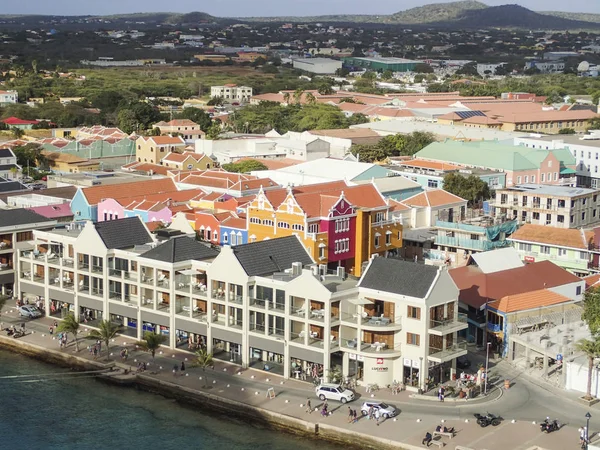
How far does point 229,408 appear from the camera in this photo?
29.7 metres

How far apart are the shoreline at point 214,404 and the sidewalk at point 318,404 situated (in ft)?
0.48

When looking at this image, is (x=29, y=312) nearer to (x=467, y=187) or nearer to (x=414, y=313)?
(x=414, y=313)

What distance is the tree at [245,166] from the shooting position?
60031mm

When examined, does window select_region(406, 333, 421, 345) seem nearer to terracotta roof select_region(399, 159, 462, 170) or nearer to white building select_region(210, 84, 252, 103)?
terracotta roof select_region(399, 159, 462, 170)

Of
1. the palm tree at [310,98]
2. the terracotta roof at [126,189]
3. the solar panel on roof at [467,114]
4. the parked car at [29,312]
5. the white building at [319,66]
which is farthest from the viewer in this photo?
the white building at [319,66]

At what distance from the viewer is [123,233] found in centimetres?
3675

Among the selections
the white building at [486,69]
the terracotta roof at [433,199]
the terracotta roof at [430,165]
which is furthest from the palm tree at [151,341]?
the white building at [486,69]

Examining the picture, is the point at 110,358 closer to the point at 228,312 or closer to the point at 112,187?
the point at 228,312

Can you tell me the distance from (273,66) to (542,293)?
135m

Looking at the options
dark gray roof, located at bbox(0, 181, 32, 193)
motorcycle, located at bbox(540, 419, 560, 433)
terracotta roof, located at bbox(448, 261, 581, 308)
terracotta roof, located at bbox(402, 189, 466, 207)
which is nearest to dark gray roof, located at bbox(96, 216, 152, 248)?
terracotta roof, located at bbox(448, 261, 581, 308)

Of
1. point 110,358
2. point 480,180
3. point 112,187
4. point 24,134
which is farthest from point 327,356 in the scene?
point 24,134

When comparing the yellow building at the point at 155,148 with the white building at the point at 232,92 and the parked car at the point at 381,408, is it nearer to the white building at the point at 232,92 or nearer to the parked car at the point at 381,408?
the parked car at the point at 381,408

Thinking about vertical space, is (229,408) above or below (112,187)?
below

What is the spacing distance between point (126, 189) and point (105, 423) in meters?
21.0
